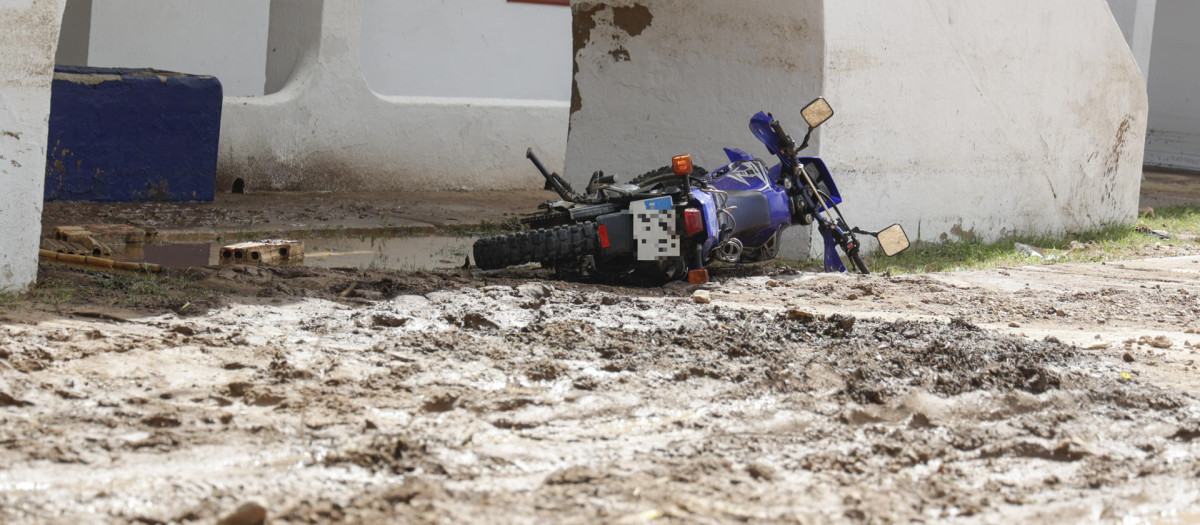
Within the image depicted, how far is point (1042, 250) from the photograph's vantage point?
7.80 meters

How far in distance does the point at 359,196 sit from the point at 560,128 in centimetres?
235

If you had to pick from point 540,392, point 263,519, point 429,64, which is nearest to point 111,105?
point 429,64

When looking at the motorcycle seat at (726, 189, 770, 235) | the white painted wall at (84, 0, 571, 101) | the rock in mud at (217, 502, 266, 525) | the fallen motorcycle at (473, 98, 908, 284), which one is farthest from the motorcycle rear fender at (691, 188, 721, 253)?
the white painted wall at (84, 0, 571, 101)

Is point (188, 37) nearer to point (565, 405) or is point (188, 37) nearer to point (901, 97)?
point (901, 97)

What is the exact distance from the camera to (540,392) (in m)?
3.34

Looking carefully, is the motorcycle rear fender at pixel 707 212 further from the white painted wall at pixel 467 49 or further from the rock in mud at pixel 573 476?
the white painted wall at pixel 467 49

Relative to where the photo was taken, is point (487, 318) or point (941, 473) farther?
point (487, 318)

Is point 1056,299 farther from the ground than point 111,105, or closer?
closer

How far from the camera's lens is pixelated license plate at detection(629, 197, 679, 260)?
5.27m

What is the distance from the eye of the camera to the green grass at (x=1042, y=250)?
686 centimetres

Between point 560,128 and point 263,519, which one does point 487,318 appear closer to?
point 263,519

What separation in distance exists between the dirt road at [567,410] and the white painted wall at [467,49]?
5.75 m

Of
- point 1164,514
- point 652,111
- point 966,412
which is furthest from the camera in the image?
point 652,111

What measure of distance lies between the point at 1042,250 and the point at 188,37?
6.69 metres
